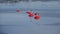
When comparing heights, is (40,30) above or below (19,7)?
below

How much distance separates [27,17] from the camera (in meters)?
3.69

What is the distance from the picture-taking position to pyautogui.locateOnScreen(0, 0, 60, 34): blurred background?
367 cm

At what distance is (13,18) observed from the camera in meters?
3.70

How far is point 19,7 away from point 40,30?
423 millimetres

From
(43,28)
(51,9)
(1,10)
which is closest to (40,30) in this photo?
(43,28)

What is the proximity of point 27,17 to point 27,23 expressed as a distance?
0.27ft

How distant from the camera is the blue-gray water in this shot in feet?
12.1

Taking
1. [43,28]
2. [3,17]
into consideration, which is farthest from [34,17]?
[3,17]

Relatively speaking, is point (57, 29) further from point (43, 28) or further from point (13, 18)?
point (13, 18)

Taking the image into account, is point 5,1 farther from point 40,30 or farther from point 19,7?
point 40,30

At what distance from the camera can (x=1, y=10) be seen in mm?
3686

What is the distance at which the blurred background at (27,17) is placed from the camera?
3.67 meters

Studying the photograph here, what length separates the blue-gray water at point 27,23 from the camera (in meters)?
3.68

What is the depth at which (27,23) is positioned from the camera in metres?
3.70
